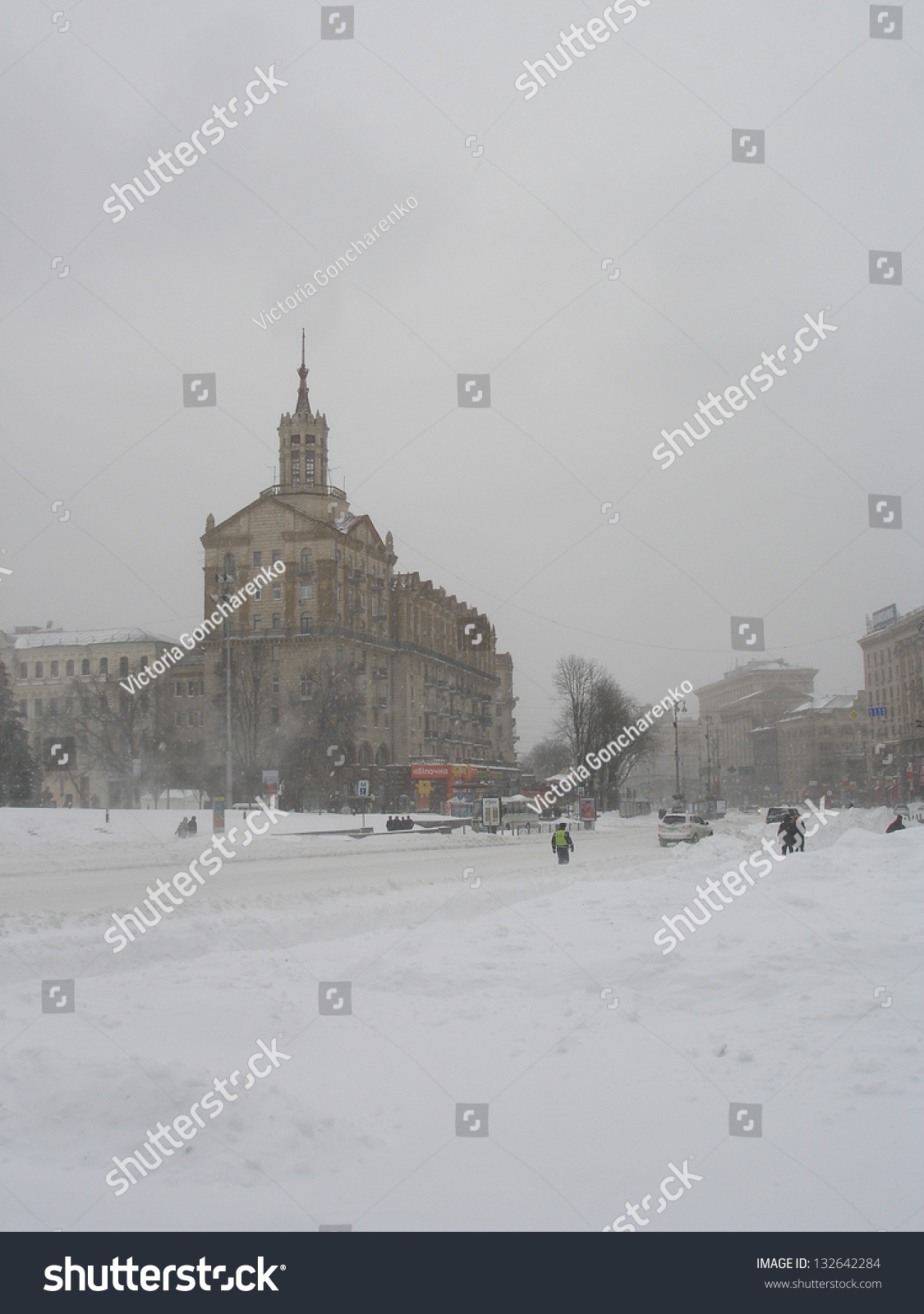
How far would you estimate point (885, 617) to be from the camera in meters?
9.07

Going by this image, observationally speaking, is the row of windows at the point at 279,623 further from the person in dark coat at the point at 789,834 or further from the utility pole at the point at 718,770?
the utility pole at the point at 718,770

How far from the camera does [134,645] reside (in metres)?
15.5

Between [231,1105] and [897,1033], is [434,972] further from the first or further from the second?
[897,1033]

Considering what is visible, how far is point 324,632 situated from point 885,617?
12.7 meters

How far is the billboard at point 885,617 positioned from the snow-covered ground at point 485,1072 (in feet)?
9.31

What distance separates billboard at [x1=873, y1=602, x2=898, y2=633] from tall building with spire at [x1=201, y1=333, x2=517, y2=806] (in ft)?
20.3

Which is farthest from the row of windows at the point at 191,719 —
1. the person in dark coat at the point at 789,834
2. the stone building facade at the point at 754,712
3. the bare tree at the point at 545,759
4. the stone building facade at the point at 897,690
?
the bare tree at the point at 545,759

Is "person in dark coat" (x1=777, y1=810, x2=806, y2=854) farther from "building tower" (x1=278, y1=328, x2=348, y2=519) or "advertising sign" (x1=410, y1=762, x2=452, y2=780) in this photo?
"advertising sign" (x1=410, y1=762, x2=452, y2=780)

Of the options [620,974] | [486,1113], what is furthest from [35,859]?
[486,1113]

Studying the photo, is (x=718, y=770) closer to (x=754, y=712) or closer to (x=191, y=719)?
(x=754, y=712)

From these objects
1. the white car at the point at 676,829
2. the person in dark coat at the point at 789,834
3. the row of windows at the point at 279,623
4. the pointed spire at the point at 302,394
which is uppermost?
the pointed spire at the point at 302,394

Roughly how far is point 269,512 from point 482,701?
2122cm

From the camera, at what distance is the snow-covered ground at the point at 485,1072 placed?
4820 mm

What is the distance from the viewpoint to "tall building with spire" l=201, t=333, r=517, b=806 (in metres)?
16.3
